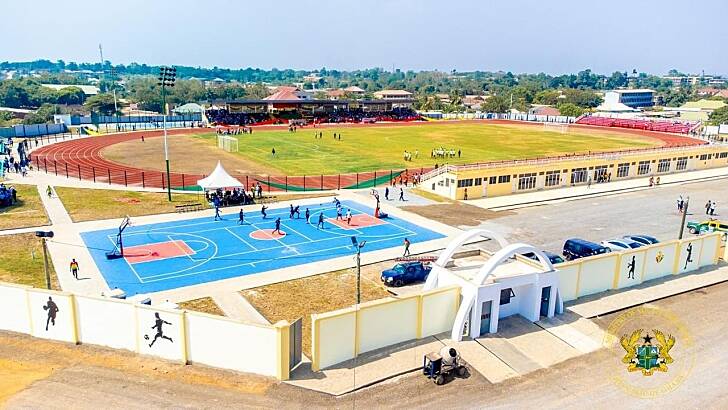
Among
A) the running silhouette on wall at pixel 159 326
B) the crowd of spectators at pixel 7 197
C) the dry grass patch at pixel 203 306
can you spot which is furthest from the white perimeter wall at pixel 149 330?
the crowd of spectators at pixel 7 197

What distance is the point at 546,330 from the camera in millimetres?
21391

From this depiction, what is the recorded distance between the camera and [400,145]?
81750mm

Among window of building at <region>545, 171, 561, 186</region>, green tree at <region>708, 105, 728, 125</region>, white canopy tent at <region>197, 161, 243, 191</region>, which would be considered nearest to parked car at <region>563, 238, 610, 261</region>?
window of building at <region>545, 171, 561, 186</region>

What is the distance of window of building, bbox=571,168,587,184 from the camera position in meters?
54.5

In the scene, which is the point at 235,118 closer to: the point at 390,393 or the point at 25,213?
the point at 25,213

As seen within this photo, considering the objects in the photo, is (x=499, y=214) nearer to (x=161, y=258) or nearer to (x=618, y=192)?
(x=618, y=192)

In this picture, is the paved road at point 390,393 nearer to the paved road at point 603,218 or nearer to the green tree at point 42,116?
the paved road at point 603,218

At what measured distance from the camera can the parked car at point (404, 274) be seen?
26.5m

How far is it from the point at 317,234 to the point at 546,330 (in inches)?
689

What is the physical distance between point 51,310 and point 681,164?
67284 millimetres

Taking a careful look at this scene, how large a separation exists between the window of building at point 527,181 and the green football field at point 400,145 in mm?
15286

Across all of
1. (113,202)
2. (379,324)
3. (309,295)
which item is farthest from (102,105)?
(379,324)

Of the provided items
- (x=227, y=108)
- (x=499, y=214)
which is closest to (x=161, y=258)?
(x=499, y=214)

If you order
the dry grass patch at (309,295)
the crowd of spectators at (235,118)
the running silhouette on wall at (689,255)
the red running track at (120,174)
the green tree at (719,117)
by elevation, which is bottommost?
the dry grass patch at (309,295)
